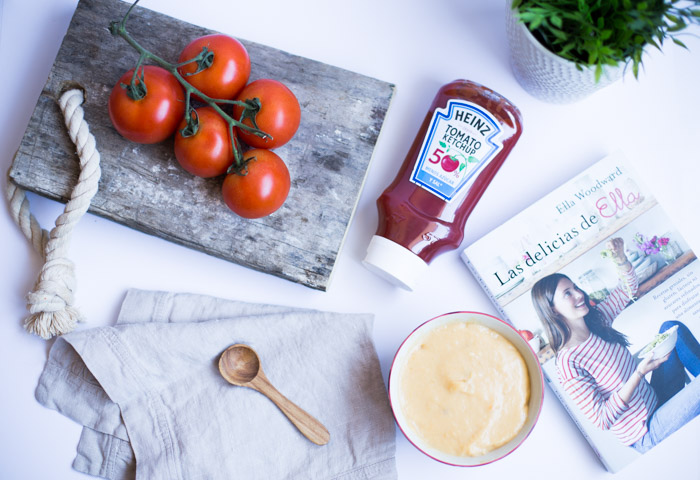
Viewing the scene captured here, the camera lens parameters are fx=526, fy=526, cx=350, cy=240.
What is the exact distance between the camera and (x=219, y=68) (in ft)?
2.87

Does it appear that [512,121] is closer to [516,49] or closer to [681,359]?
[516,49]

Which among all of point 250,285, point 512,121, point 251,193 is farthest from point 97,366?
point 512,121

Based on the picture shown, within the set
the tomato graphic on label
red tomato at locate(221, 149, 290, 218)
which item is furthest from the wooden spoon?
the tomato graphic on label

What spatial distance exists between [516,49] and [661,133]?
367 mm

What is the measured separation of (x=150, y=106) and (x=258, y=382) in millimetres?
517

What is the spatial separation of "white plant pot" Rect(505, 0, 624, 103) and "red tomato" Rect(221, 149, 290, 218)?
46 centimetres

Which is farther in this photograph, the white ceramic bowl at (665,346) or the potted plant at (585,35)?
the white ceramic bowl at (665,346)

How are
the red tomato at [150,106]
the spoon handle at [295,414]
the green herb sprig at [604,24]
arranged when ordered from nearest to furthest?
the green herb sprig at [604,24] < the red tomato at [150,106] < the spoon handle at [295,414]

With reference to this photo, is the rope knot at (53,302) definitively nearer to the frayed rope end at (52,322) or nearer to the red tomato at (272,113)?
the frayed rope end at (52,322)

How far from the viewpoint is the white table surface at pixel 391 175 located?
1000 mm

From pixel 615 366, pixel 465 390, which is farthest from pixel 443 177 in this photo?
pixel 615 366

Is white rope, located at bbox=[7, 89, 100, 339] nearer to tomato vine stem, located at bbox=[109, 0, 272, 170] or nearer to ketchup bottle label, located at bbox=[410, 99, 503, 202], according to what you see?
tomato vine stem, located at bbox=[109, 0, 272, 170]

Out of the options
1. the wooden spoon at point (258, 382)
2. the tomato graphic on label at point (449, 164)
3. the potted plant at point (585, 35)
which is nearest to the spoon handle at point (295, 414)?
Answer: the wooden spoon at point (258, 382)

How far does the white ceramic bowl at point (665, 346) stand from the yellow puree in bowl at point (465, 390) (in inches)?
10.7
